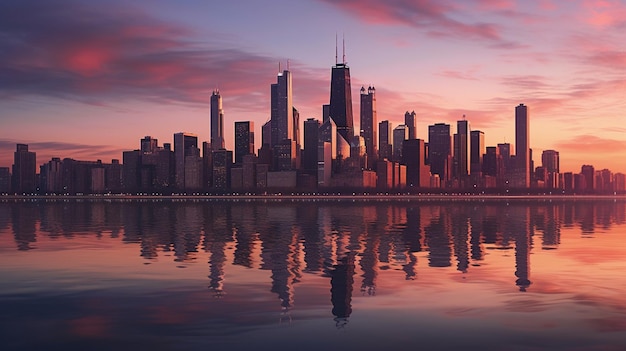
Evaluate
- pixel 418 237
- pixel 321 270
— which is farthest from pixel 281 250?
pixel 418 237

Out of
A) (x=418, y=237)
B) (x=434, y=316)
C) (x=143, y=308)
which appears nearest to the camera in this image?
(x=434, y=316)

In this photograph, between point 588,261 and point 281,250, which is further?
point 281,250

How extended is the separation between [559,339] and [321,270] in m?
23.5

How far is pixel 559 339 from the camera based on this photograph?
27000 millimetres

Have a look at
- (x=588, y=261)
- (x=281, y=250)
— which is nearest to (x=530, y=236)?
(x=588, y=261)

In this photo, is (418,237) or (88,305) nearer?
(88,305)

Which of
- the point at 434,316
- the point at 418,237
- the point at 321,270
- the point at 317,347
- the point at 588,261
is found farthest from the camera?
the point at 418,237

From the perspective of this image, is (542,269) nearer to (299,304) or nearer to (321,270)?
(321,270)

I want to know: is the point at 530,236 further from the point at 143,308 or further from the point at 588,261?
the point at 143,308

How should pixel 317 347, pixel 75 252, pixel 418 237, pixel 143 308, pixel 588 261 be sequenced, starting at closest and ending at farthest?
1. pixel 317 347
2. pixel 143 308
3. pixel 588 261
4. pixel 75 252
5. pixel 418 237

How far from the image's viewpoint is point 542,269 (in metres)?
49.8

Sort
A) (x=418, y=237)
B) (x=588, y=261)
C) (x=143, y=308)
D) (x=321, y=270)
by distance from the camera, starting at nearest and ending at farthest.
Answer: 1. (x=143, y=308)
2. (x=321, y=270)
3. (x=588, y=261)
4. (x=418, y=237)

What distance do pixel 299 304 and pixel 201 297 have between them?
585 cm

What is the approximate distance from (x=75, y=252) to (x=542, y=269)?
42.3m
